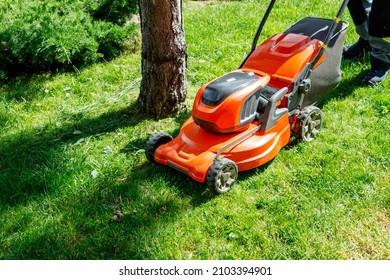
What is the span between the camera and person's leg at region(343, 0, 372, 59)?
461cm

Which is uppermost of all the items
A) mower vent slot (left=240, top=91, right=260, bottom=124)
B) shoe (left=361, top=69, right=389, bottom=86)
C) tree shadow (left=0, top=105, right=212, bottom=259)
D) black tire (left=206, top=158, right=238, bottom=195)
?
mower vent slot (left=240, top=91, right=260, bottom=124)

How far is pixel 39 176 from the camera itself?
11.1ft

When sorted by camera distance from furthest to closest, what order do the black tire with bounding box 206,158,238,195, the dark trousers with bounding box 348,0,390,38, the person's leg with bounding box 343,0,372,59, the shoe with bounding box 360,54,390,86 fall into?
the person's leg with bounding box 343,0,372,59, the shoe with bounding box 360,54,390,86, the dark trousers with bounding box 348,0,390,38, the black tire with bounding box 206,158,238,195

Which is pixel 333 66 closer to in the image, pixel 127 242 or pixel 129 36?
pixel 127 242

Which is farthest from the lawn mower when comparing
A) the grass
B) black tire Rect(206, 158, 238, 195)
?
the grass

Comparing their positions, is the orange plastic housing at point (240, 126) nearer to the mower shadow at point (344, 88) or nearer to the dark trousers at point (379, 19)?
the mower shadow at point (344, 88)

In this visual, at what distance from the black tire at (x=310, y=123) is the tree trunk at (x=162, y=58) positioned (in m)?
1.05

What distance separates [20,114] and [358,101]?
112 inches

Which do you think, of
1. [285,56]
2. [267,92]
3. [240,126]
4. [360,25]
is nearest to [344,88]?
[360,25]

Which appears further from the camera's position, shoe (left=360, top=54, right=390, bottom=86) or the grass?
shoe (left=360, top=54, right=390, bottom=86)

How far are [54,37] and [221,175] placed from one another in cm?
261

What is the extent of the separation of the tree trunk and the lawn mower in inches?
23.6

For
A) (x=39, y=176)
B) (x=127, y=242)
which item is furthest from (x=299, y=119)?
(x=39, y=176)

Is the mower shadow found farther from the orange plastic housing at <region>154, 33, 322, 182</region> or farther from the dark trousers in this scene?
the orange plastic housing at <region>154, 33, 322, 182</region>
